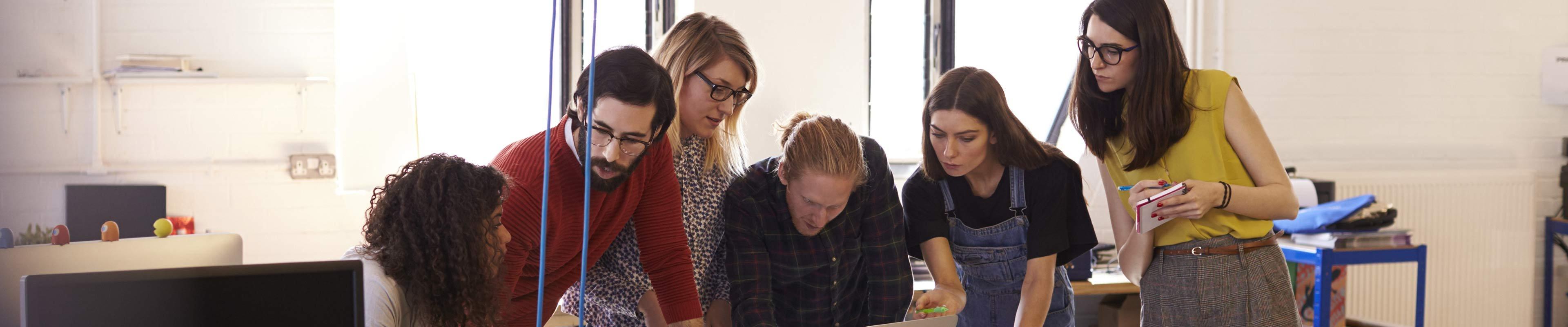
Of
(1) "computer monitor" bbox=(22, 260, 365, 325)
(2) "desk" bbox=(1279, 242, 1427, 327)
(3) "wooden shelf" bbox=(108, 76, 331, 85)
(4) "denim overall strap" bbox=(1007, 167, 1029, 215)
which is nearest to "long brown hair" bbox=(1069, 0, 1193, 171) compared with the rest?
(4) "denim overall strap" bbox=(1007, 167, 1029, 215)

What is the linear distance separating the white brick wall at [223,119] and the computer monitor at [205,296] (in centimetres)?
258

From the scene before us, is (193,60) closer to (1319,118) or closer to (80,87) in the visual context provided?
(80,87)

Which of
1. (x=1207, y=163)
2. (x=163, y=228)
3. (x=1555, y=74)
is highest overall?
(x=1555, y=74)

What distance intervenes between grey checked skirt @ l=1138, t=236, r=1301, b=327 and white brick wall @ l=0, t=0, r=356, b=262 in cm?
272

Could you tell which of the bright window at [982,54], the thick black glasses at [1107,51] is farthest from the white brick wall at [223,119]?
the thick black glasses at [1107,51]

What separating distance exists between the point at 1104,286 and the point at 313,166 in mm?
2634

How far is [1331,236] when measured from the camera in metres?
3.02

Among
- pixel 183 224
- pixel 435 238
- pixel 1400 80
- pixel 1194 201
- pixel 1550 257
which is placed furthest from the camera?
pixel 1550 257

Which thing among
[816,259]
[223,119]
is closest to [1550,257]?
Answer: [816,259]

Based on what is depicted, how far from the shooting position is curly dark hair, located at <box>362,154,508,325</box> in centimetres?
120

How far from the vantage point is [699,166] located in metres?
1.72

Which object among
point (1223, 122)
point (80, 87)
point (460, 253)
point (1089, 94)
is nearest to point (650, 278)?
point (460, 253)

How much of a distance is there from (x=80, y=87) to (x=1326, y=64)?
442cm

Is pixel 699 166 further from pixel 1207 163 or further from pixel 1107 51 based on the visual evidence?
pixel 1207 163
